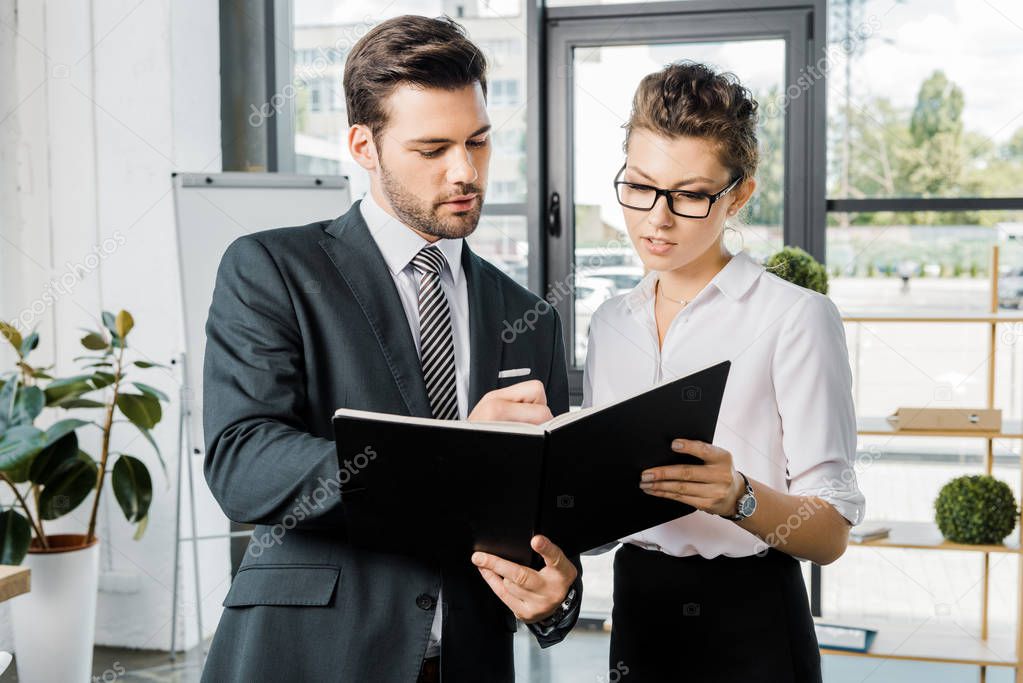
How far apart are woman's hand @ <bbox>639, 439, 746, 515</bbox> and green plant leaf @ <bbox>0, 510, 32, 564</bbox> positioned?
8.28ft

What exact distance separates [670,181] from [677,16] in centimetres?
269

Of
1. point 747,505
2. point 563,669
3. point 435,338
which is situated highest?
point 435,338

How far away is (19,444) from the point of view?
2.88 meters

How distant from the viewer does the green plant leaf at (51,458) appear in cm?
316

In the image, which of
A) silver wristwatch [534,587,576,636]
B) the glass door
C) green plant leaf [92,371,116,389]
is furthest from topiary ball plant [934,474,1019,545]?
green plant leaf [92,371,116,389]

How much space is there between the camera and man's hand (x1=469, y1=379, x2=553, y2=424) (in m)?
1.20

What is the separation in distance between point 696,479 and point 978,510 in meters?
2.32

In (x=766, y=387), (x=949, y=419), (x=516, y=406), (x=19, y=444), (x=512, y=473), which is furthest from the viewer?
(x=949, y=419)

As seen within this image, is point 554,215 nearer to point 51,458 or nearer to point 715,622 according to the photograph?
point 51,458

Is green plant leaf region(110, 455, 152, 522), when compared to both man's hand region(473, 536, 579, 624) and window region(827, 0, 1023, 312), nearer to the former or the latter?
man's hand region(473, 536, 579, 624)

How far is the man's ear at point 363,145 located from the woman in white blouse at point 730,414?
403 millimetres

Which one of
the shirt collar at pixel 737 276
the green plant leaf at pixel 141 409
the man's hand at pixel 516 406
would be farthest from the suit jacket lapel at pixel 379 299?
the green plant leaf at pixel 141 409

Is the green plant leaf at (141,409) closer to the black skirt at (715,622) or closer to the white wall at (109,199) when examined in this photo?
the white wall at (109,199)

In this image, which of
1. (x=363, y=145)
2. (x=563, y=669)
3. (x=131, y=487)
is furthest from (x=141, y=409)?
(x=363, y=145)
